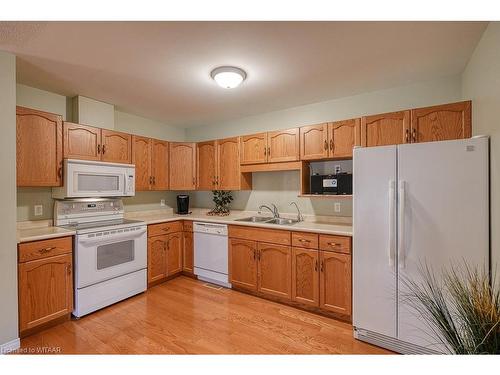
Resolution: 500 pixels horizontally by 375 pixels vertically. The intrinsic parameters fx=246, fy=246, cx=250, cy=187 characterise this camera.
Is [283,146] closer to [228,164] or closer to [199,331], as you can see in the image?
[228,164]

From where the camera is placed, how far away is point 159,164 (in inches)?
143

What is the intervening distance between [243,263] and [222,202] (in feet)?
3.90

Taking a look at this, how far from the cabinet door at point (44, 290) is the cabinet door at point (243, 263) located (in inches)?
65.8

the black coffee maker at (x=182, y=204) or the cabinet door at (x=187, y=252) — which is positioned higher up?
the black coffee maker at (x=182, y=204)

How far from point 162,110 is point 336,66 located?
2337 mm

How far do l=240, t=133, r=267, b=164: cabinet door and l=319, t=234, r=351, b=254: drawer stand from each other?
1265mm

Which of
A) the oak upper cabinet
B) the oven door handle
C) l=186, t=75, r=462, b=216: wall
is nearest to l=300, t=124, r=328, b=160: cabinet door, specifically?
l=186, t=75, r=462, b=216: wall

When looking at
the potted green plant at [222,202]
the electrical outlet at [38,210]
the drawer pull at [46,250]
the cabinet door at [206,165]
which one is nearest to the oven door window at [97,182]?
the electrical outlet at [38,210]

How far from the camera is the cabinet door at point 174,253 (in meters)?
3.36

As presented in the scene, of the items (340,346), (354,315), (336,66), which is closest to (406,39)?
(336,66)

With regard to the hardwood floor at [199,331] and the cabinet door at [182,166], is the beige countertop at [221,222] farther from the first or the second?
the hardwood floor at [199,331]

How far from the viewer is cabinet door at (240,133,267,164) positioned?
10.6ft

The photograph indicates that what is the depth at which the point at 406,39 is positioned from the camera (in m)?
1.74
